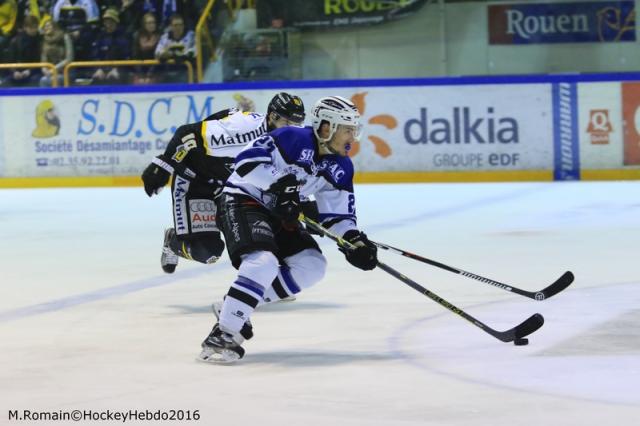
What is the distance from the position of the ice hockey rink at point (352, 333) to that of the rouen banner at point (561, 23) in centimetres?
519

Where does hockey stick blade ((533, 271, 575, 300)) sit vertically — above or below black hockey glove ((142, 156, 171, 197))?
below

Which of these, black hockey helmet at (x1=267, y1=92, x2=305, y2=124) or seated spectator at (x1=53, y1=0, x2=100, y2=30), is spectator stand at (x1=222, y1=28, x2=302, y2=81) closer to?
seated spectator at (x1=53, y1=0, x2=100, y2=30)

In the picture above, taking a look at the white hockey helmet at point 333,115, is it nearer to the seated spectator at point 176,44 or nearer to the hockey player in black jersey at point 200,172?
the hockey player in black jersey at point 200,172

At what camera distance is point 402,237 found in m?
7.76

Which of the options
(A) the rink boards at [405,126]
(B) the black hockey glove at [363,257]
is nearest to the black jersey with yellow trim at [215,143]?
(B) the black hockey glove at [363,257]

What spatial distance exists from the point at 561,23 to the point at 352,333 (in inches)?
371

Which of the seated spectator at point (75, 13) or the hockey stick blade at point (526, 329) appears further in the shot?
the seated spectator at point (75, 13)

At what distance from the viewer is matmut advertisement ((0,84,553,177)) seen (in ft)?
37.4

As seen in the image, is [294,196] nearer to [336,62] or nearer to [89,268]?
[89,268]

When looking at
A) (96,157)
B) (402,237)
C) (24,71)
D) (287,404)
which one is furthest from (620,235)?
(24,71)

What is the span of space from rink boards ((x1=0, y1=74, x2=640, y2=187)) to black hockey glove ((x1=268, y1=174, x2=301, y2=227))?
7.16 meters

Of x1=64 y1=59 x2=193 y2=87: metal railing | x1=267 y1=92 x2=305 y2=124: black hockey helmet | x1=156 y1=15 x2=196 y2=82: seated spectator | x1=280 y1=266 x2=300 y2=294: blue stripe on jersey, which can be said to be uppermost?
x1=156 y1=15 x2=196 y2=82: seated spectator

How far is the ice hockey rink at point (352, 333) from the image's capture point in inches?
139

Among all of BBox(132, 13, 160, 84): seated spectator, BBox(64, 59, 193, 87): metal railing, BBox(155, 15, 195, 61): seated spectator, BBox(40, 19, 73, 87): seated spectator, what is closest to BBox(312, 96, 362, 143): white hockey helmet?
BBox(64, 59, 193, 87): metal railing
